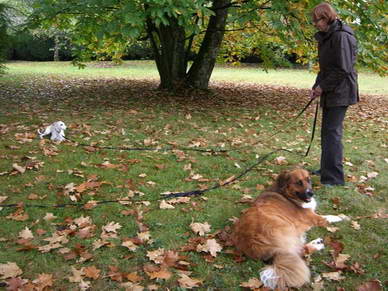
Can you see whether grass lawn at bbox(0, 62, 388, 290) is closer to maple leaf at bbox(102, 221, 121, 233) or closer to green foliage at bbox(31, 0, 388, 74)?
maple leaf at bbox(102, 221, 121, 233)

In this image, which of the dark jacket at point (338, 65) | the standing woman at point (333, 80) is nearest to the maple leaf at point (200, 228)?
the standing woman at point (333, 80)

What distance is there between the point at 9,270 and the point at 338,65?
14.2ft

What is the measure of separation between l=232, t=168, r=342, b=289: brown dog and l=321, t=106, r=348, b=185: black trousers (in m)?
1.11

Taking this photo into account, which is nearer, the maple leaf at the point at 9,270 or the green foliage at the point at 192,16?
the maple leaf at the point at 9,270

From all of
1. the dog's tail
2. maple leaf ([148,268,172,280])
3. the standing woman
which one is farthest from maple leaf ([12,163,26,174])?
the standing woman

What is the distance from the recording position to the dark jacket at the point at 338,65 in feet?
15.5

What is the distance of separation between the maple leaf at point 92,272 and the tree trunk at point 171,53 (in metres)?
9.78

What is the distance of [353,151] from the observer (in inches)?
288

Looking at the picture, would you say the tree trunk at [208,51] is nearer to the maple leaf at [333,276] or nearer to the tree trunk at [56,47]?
A: the maple leaf at [333,276]

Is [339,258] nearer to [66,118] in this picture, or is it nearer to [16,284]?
[16,284]

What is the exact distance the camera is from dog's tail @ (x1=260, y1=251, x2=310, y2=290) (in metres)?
3.00

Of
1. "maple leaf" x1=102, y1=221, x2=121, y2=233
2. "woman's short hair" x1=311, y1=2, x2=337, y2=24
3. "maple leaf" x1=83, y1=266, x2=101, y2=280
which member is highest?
"woman's short hair" x1=311, y1=2, x2=337, y2=24

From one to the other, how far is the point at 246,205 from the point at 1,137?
4.93 metres

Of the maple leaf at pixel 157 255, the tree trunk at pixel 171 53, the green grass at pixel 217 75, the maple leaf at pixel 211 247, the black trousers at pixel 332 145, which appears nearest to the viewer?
the maple leaf at pixel 157 255
